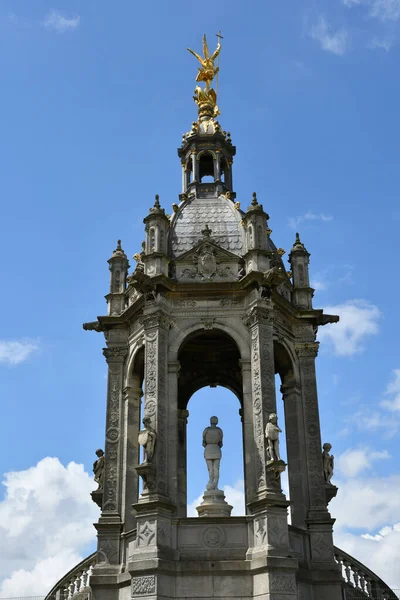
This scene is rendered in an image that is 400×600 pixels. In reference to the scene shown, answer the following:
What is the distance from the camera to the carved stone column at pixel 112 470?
22.4 m

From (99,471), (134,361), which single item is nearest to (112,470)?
(99,471)

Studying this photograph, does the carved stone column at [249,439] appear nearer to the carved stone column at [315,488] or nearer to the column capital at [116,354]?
the carved stone column at [315,488]

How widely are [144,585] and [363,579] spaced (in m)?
7.45

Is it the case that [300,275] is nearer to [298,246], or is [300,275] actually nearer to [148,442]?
[298,246]

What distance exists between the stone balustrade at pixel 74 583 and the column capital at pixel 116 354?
587cm

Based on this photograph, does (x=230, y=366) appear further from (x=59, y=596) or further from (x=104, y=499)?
(x=59, y=596)

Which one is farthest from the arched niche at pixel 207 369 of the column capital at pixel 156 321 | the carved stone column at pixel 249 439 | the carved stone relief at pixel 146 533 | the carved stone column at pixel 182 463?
the carved stone relief at pixel 146 533

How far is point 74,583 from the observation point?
23625 millimetres

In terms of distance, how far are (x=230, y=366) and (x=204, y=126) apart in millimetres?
9593

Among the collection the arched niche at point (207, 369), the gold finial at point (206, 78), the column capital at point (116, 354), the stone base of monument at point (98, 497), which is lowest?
the stone base of monument at point (98, 497)

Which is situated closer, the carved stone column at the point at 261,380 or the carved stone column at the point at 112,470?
the carved stone column at the point at 261,380

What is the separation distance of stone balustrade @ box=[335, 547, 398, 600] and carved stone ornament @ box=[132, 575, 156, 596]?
258 inches

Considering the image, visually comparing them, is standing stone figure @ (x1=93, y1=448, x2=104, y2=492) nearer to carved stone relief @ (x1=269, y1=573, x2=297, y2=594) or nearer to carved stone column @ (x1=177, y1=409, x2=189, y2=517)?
carved stone column @ (x1=177, y1=409, x2=189, y2=517)

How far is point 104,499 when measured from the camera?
23.4 m
